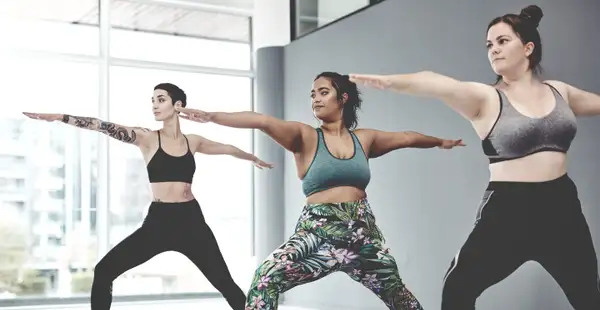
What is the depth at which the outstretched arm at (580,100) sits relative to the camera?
11.5ft

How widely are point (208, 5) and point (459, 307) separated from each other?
5917mm

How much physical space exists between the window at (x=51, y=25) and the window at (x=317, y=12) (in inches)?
75.3

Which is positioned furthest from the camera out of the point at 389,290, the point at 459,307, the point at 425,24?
the point at 425,24

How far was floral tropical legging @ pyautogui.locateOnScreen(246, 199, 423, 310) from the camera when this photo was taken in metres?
3.51

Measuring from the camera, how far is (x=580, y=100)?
11.5ft

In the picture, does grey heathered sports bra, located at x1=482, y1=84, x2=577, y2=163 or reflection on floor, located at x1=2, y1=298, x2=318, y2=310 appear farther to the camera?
reflection on floor, located at x1=2, y1=298, x2=318, y2=310

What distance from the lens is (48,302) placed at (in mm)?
7570

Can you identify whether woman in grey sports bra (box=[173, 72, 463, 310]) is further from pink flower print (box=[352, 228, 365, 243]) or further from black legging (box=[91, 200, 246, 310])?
black legging (box=[91, 200, 246, 310])

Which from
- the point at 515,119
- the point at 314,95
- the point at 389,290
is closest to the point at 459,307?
the point at 389,290

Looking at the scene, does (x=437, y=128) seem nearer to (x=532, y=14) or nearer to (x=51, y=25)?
(x=532, y=14)

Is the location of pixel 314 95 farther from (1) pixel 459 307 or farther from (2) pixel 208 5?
(2) pixel 208 5

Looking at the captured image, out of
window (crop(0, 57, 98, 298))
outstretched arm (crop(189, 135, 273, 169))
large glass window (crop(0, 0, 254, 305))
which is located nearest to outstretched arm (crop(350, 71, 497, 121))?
outstretched arm (crop(189, 135, 273, 169))

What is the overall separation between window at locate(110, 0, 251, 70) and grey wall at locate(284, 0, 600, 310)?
5.74 feet

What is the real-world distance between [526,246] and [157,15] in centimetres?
580
